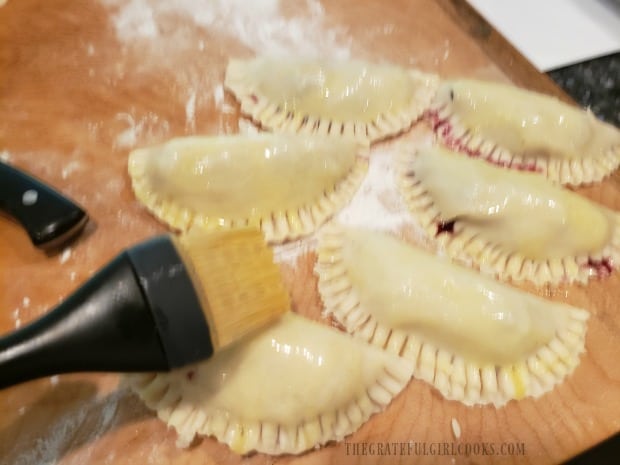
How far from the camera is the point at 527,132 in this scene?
1368 millimetres

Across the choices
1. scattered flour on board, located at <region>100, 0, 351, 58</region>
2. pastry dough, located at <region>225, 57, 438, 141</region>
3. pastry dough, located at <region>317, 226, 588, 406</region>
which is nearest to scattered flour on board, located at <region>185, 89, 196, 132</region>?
pastry dough, located at <region>225, 57, 438, 141</region>

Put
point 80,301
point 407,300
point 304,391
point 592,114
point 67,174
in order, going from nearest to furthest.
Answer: point 80,301 < point 304,391 < point 407,300 < point 67,174 < point 592,114

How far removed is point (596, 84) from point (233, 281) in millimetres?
1258

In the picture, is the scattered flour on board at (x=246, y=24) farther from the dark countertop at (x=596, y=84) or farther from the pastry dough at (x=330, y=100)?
the dark countertop at (x=596, y=84)

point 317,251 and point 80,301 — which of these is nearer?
point 80,301

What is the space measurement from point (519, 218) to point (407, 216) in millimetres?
239

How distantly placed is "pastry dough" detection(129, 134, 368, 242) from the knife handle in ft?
0.53

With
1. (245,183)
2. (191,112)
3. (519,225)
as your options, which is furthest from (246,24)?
(519,225)

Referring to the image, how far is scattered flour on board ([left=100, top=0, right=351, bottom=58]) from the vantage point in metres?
1.60

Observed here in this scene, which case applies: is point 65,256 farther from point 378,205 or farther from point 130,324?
point 378,205

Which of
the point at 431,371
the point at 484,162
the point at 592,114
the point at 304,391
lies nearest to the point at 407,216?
the point at 484,162

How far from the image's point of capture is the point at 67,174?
133cm

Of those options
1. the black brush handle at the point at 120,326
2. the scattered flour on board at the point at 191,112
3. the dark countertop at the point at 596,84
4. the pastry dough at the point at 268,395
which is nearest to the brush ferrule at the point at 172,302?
the black brush handle at the point at 120,326

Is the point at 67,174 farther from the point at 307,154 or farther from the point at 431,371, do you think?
the point at 431,371
